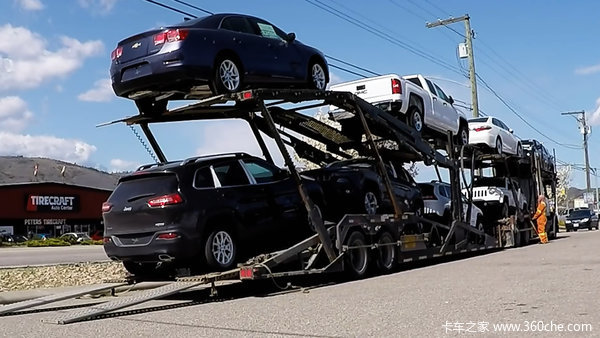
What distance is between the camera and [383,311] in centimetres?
826

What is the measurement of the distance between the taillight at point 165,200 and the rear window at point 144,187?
0.26 feet

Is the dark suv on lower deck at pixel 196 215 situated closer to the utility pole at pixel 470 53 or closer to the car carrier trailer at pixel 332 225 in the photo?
the car carrier trailer at pixel 332 225

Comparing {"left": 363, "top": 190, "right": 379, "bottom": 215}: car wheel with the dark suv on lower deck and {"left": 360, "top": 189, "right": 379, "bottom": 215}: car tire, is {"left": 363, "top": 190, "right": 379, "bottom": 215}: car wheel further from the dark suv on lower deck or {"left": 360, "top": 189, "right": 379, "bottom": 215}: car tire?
the dark suv on lower deck

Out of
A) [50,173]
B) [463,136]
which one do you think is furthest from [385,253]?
[50,173]

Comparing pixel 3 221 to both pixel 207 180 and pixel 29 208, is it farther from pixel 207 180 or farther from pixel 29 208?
pixel 207 180

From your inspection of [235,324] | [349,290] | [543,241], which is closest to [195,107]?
[349,290]

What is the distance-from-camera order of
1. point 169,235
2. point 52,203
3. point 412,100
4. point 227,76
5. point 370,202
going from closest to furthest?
point 169,235 < point 227,76 < point 370,202 < point 412,100 < point 52,203

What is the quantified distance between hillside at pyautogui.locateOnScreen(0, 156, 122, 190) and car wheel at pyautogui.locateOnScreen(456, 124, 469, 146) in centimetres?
4657

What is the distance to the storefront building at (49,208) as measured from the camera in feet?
170

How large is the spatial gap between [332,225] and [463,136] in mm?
8320

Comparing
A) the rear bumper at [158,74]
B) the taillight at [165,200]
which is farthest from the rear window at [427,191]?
the taillight at [165,200]

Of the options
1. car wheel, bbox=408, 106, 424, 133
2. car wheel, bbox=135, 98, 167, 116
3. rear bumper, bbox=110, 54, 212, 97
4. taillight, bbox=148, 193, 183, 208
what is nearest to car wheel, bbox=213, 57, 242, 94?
rear bumper, bbox=110, 54, 212, 97

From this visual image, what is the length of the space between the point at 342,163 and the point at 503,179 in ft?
30.1

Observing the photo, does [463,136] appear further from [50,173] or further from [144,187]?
[50,173]
